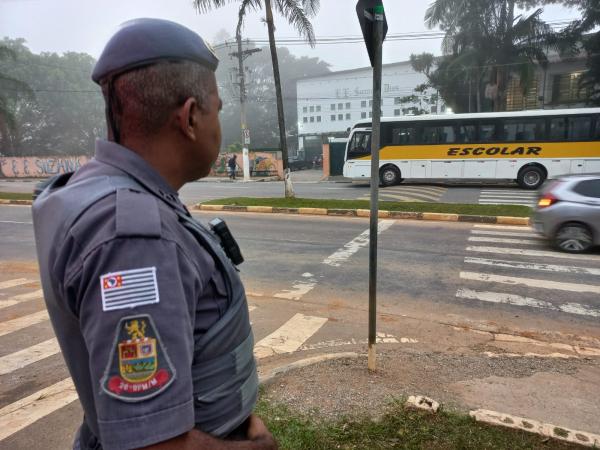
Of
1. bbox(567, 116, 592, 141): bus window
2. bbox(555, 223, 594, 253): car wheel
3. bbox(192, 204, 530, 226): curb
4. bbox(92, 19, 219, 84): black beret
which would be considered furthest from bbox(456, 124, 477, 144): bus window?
bbox(92, 19, 219, 84): black beret

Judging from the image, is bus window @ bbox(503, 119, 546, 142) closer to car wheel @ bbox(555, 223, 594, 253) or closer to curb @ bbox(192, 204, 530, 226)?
curb @ bbox(192, 204, 530, 226)

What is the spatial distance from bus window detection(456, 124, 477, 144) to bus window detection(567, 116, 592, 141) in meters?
3.36

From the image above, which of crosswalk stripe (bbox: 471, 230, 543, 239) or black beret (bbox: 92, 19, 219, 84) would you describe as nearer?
black beret (bbox: 92, 19, 219, 84)

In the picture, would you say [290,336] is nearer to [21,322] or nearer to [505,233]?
[21,322]

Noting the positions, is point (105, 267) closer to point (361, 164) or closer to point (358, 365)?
point (358, 365)

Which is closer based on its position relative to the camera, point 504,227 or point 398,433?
point 398,433

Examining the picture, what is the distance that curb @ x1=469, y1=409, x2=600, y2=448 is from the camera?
2465 mm

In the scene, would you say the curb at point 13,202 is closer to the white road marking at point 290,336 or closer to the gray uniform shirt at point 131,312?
the white road marking at point 290,336

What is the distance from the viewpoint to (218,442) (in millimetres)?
963

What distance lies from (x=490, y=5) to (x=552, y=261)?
924 inches

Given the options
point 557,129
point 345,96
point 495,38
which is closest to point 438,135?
point 557,129

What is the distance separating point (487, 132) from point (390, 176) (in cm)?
428

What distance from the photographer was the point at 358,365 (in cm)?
356

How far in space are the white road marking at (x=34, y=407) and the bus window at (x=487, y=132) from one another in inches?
693
